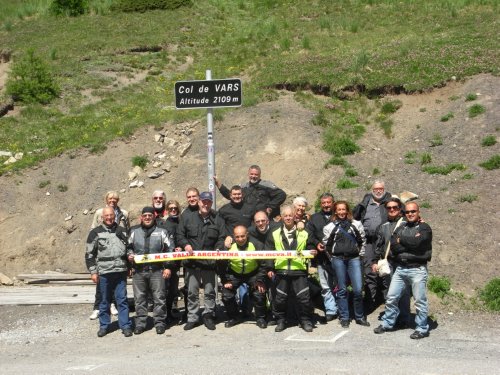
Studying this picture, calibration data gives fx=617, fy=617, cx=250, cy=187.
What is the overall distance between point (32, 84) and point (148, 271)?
57.0 feet

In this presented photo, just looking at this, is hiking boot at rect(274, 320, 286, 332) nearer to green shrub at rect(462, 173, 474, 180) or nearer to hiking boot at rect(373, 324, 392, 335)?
hiking boot at rect(373, 324, 392, 335)

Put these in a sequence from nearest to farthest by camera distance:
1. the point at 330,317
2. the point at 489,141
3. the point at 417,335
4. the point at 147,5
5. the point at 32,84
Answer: the point at 417,335, the point at 330,317, the point at 489,141, the point at 32,84, the point at 147,5

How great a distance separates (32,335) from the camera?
9594 millimetres

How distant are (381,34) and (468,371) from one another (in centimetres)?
2191

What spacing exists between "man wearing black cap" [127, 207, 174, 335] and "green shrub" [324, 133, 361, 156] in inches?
343

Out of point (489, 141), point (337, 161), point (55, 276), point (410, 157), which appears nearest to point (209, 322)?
point (55, 276)

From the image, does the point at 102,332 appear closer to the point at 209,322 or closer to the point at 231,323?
the point at 209,322

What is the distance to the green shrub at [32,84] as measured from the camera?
2427 centimetres

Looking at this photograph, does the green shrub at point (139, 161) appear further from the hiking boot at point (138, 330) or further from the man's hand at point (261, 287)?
the man's hand at point (261, 287)

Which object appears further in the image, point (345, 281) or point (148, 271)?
point (148, 271)

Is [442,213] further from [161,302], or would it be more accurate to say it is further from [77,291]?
[77,291]

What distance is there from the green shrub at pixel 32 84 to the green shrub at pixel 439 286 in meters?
18.4

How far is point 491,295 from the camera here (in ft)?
32.4

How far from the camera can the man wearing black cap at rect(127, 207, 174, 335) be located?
938 cm
